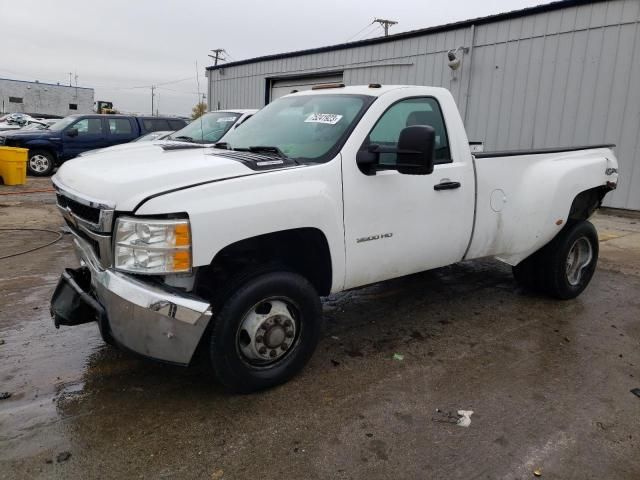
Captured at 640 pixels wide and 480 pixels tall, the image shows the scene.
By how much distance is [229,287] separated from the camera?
309cm

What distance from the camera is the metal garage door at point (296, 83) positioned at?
17.2 meters

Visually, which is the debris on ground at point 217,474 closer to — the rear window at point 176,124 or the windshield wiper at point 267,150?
the windshield wiper at point 267,150

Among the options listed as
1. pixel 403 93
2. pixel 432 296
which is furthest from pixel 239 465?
pixel 432 296

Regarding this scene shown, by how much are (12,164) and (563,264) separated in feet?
40.9

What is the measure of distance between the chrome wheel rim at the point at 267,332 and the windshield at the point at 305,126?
3.25 ft

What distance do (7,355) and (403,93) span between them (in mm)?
3439

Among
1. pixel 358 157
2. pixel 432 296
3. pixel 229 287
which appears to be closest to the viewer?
pixel 229 287

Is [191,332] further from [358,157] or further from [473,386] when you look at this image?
[473,386]

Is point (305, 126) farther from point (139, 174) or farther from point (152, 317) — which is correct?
point (152, 317)

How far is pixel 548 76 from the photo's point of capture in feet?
37.1

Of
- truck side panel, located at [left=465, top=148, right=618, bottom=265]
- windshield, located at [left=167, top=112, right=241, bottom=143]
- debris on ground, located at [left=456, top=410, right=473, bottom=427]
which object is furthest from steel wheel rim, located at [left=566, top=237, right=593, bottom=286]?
windshield, located at [left=167, top=112, right=241, bottom=143]

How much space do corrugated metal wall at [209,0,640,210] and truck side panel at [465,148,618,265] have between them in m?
6.35

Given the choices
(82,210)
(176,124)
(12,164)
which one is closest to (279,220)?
(82,210)

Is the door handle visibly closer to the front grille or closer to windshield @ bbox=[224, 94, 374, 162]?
windshield @ bbox=[224, 94, 374, 162]
